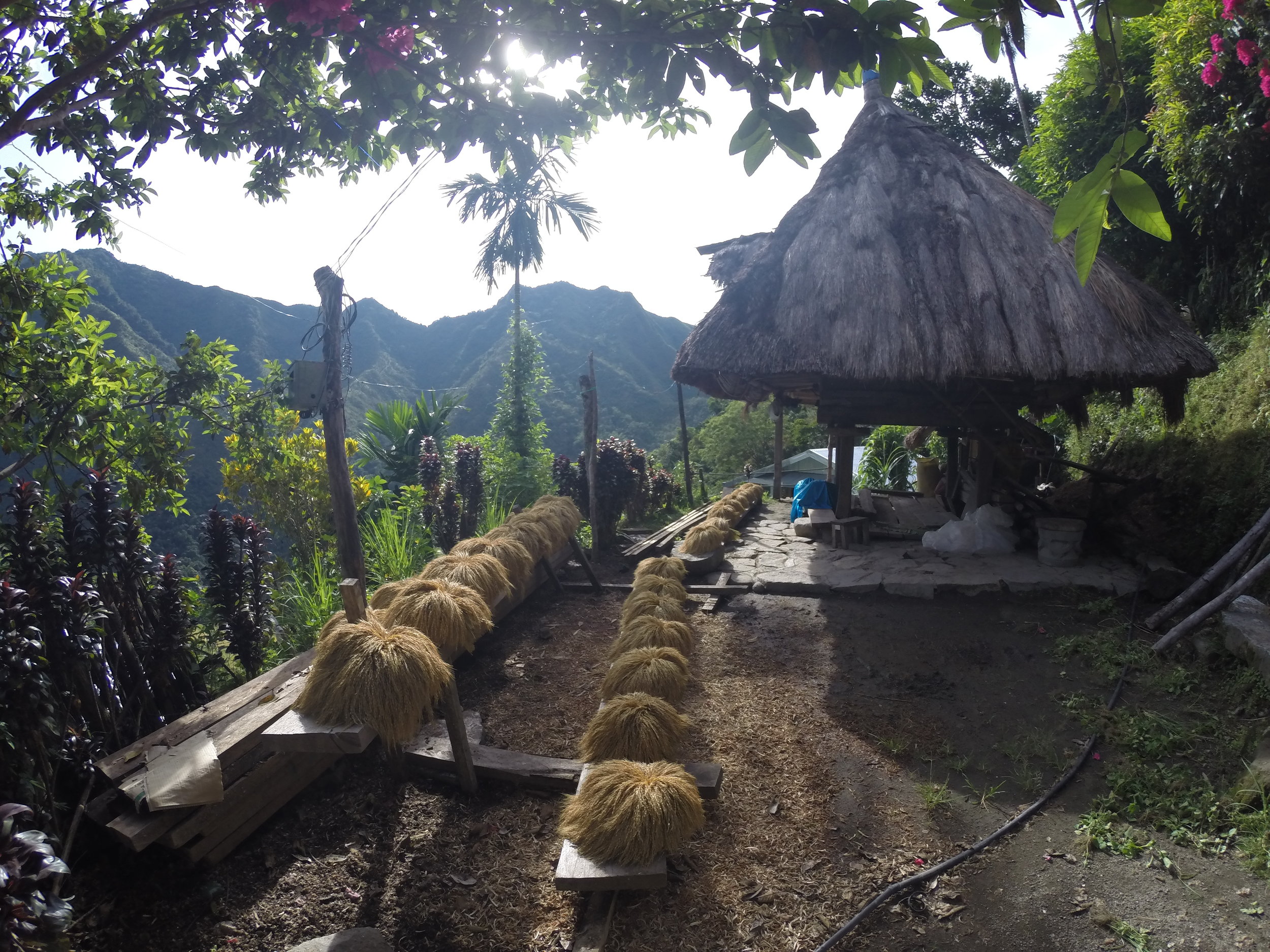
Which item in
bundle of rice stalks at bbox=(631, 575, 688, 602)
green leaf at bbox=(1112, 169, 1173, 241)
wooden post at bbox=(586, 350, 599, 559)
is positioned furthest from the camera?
wooden post at bbox=(586, 350, 599, 559)

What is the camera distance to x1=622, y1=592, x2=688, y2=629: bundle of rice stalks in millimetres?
4570

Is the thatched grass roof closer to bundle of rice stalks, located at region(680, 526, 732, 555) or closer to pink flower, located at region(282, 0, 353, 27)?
bundle of rice stalks, located at region(680, 526, 732, 555)

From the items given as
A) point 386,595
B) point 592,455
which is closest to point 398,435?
point 592,455

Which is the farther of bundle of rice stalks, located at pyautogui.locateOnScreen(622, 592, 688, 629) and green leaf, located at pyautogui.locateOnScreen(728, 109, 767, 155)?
bundle of rice stalks, located at pyautogui.locateOnScreen(622, 592, 688, 629)

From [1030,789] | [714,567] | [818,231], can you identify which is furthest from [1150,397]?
[1030,789]

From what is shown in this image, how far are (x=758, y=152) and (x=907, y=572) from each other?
4.82 m

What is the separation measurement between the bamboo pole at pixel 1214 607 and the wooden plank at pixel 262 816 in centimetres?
457

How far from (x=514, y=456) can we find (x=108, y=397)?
630 centimetres

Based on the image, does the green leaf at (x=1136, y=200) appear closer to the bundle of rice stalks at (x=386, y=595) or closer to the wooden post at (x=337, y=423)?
the bundle of rice stalks at (x=386, y=595)

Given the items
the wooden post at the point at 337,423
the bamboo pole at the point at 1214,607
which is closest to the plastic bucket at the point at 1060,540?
the bamboo pole at the point at 1214,607

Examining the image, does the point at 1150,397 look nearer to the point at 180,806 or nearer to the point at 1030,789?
the point at 1030,789

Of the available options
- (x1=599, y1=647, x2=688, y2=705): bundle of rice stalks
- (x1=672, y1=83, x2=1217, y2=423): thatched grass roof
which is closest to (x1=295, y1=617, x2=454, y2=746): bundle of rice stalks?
(x1=599, y1=647, x2=688, y2=705): bundle of rice stalks

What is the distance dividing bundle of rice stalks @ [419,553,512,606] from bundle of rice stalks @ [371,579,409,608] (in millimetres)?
161

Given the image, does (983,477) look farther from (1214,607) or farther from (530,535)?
(530,535)
